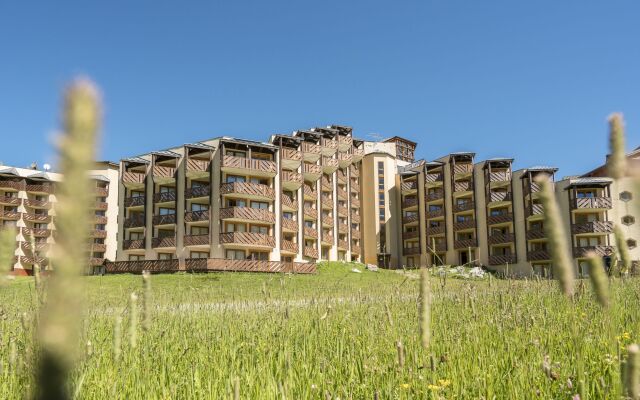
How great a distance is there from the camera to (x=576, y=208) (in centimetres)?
5466

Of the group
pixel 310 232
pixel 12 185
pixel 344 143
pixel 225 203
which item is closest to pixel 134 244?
pixel 225 203

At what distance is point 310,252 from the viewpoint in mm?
54375

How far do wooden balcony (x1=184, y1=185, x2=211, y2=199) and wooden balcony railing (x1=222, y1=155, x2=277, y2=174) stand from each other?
3.04 metres

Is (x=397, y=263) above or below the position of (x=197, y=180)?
below

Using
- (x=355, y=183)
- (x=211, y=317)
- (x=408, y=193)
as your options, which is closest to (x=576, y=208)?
(x=408, y=193)

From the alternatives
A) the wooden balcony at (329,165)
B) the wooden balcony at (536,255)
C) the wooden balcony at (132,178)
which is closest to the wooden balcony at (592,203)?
the wooden balcony at (536,255)

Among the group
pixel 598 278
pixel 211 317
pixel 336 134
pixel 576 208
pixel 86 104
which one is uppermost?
pixel 336 134

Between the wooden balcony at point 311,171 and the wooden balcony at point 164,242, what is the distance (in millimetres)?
15266

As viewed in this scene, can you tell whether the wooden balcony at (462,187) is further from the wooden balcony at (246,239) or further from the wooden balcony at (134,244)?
the wooden balcony at (134,244)

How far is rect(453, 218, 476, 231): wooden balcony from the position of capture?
61931 mm

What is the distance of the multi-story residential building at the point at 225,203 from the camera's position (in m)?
48.6

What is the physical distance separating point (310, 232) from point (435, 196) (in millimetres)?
19187

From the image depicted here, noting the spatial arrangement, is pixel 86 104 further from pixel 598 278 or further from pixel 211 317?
pixel 211 317

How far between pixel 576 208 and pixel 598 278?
195ft
